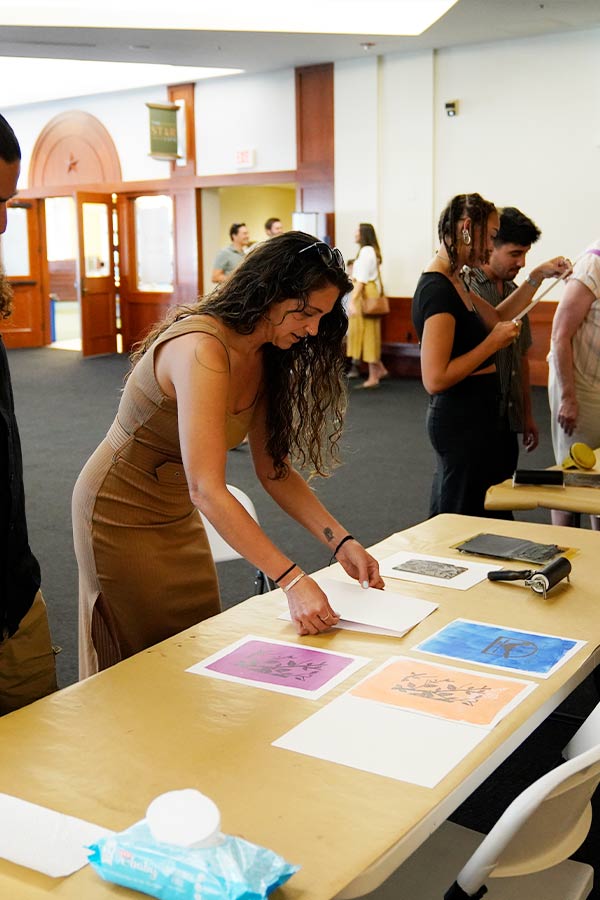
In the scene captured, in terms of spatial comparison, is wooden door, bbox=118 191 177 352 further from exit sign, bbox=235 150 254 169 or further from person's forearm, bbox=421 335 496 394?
person's forearm, bbox=421 335 496 394

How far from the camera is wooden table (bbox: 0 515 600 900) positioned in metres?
1.22

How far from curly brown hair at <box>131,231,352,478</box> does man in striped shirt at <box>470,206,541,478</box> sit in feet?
3.54

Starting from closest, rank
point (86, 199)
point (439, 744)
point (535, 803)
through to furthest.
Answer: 1. point (535, 803)
2. point (439, 744)
3. point (86, 199)

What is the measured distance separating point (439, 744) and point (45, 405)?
8.24 metres

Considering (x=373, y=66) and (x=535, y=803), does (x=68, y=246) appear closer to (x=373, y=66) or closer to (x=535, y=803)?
(x=373, y=66)

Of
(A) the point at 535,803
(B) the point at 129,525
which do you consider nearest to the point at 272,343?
(B) the point at 129,525

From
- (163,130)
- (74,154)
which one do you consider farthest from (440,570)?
(74,154)

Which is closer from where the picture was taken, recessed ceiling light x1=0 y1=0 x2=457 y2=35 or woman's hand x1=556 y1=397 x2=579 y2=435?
woman's hand x1=556 y1=397 x2=579 y2=435

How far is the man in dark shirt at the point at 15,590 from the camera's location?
172 cm

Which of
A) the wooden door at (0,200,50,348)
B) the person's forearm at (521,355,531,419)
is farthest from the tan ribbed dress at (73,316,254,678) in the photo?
the wooden door at (0,200,50,348)

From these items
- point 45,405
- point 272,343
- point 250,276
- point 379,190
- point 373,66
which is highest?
point 373,66

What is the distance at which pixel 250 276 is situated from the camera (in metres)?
2.02

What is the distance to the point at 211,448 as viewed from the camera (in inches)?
73.9

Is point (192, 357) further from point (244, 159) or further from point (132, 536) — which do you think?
point (244, 159)
